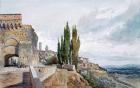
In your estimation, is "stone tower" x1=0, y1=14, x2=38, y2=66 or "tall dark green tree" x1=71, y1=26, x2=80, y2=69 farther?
"tall dark green tree" x1=71, y1=26, x2=80, y2=69

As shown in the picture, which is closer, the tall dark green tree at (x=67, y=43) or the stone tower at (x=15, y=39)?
the tall dark green tree at (x=67, y=43)

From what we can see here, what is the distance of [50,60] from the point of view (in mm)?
28766

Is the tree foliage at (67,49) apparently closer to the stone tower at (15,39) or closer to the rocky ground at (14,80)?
the stone tower at (15,39)

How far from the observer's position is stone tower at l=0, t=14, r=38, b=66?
26.5 m

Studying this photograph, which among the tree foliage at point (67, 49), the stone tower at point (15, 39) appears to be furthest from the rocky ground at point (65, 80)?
the stone tower at point (15, 39)

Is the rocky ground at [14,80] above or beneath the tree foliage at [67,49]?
beneath

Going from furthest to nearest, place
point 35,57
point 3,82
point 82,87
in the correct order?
A: point 35,57 < point 82,87 < point 3,82

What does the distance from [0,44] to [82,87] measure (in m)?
4.65

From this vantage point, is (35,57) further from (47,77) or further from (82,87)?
(47,77)

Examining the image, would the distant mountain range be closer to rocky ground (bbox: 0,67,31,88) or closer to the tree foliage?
the tree foliage

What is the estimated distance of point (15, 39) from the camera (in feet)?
87.7

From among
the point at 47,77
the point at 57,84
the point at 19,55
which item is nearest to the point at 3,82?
the point at 47,77

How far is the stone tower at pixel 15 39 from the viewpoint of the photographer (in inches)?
1042

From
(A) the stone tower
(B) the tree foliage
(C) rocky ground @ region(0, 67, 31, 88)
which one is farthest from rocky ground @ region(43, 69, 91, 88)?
(C) rocky ground @ region(0, 67, 31, 88)
